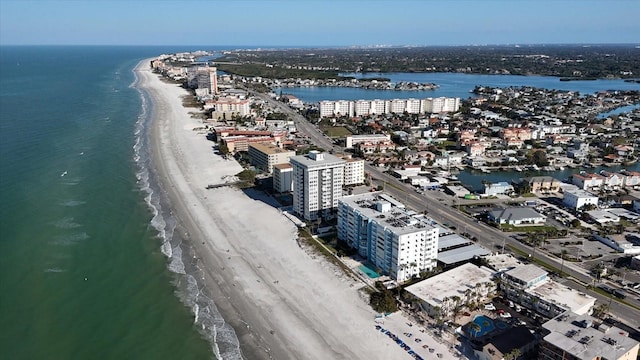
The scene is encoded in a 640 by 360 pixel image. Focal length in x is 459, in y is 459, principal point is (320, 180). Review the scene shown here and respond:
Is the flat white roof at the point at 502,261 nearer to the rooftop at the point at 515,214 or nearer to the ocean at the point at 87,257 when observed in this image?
the rooftop at the point at 515,214

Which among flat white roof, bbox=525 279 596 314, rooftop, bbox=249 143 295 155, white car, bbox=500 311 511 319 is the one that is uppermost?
rooftop, bbox=249 143 295 155

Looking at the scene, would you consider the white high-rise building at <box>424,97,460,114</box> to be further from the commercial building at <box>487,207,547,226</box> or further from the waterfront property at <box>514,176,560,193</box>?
the commercial building at <box>487,207,547,226</box>

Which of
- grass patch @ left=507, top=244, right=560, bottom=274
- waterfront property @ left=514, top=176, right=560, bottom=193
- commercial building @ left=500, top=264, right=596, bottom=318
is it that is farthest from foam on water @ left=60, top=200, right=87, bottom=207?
waterfront property @ left=514, top=176, right=560, bottom=193

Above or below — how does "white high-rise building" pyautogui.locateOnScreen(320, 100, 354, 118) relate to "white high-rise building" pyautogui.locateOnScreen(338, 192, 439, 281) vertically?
above

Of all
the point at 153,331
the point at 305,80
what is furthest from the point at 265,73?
the point at 153,331

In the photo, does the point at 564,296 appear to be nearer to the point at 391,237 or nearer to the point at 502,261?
the point at 502,261

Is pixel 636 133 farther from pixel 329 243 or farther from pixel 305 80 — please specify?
pixel 305 80


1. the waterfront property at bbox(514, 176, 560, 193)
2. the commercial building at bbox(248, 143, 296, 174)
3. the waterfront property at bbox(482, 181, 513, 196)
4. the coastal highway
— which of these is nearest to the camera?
the coastal highway
